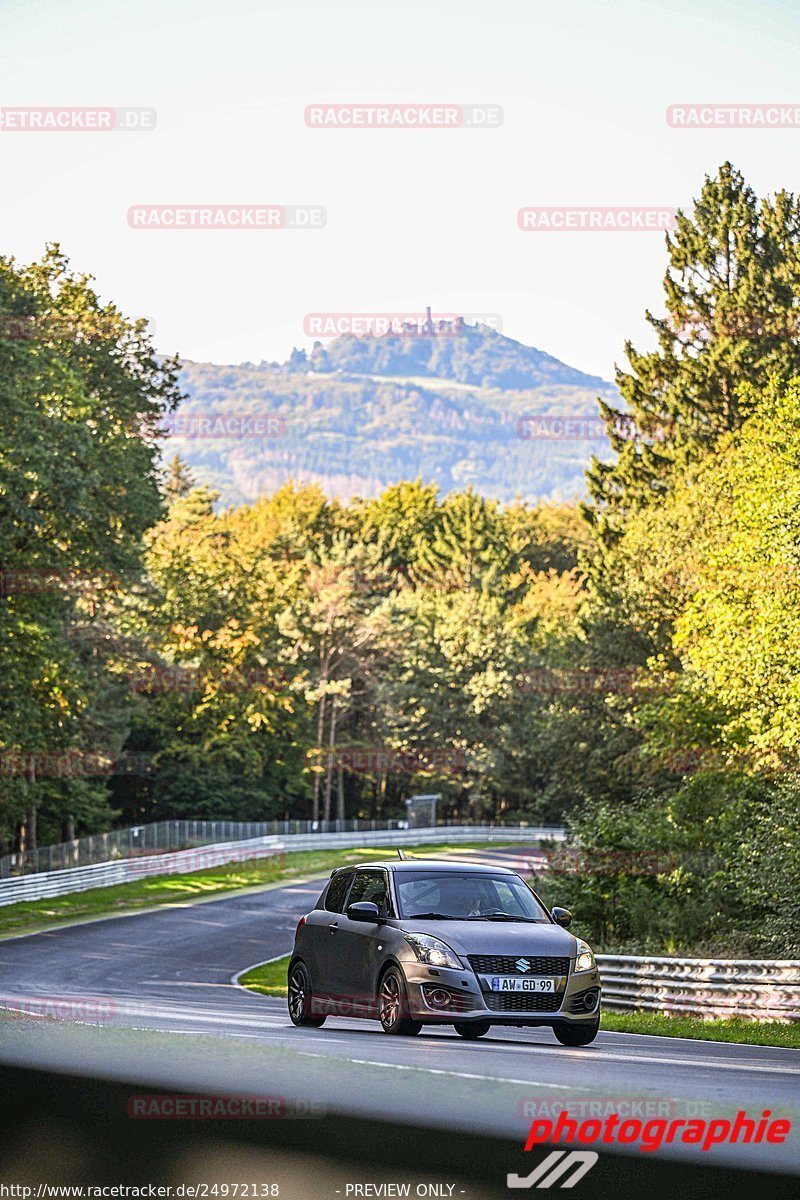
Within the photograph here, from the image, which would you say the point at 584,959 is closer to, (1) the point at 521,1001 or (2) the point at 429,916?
(1) the point at 521,1001

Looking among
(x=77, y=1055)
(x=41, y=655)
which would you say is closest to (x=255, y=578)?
(x=41, y=655)

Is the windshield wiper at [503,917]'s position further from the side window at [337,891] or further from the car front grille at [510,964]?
the side window at [337,891]

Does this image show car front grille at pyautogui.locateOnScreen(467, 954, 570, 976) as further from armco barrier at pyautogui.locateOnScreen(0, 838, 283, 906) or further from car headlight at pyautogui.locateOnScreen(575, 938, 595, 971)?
armco barrier at pyautogui.locateOnScreen(0, 838, 283, 906)

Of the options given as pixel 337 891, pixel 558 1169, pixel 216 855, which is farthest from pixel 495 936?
pixel 216 855

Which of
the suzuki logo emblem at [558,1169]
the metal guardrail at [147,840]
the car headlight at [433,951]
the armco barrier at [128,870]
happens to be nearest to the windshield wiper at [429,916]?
the car headlight at [433,951]

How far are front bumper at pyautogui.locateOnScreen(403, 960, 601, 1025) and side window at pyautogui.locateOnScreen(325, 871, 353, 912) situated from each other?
216 centimetres

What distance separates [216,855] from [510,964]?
5899 cm

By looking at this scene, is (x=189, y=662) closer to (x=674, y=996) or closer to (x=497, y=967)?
(x=674, y=996)

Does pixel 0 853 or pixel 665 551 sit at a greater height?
pixel 665 551

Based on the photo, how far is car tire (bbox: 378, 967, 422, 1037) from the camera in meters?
12.9

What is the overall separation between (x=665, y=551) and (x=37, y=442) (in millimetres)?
21556

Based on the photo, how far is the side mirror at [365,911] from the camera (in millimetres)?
13844

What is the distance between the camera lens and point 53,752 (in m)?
50.6

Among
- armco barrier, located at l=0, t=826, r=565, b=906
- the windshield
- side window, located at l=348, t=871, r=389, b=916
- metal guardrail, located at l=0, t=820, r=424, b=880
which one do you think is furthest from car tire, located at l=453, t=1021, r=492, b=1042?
metal guardrail, located at l=0, t=820, r=424, b=880
